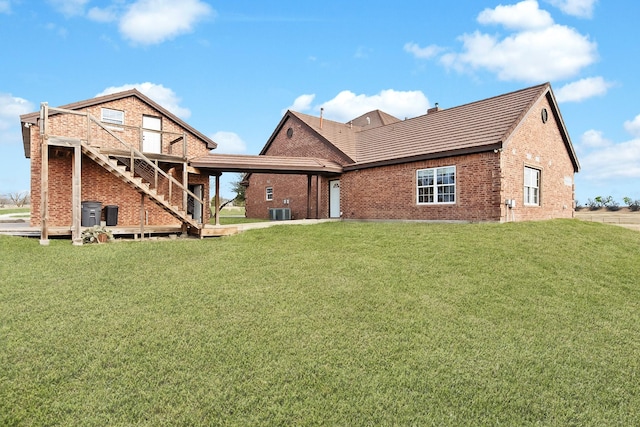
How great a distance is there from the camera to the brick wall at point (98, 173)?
12.8 meters

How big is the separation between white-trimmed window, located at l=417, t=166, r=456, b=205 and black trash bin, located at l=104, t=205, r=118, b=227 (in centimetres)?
1255

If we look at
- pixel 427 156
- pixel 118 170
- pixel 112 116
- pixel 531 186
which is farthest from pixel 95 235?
pixel 531 186

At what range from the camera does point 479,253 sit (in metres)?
8.79

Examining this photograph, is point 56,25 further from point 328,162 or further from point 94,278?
point 328,162

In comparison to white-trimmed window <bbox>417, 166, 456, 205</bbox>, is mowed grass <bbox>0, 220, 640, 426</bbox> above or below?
below

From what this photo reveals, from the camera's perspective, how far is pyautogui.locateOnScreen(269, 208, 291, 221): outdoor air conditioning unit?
22.6 metres

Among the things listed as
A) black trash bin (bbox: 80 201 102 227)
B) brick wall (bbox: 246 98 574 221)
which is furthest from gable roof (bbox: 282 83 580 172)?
black trash bin (bbox: 80 201 102 227)

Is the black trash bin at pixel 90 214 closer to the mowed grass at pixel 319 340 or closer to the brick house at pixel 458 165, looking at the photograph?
the mowed grass at pixel 319 340

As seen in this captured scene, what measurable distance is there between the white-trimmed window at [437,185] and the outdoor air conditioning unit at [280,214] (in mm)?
9495

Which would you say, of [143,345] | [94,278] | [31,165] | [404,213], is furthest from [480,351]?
[31,165]

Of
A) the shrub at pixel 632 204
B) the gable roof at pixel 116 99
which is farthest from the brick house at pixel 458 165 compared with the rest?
the shrub at pixel 632 204

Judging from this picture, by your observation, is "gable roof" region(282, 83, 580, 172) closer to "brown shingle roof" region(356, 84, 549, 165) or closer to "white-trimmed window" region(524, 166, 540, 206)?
"brown shingle roof" region(356, 84, 549, 165)

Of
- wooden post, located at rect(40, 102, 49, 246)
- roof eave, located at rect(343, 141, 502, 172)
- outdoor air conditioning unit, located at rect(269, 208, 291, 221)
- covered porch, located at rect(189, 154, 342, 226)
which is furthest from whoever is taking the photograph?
outdoor air conditioning unit, located at rect(269, 208, 291, 221)

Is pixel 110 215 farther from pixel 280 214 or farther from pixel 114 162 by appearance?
pixel 280 214
